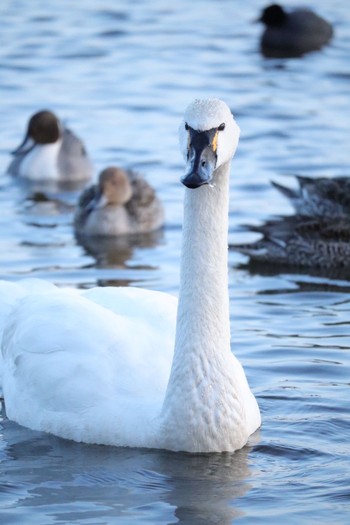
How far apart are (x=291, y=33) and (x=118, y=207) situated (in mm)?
11039

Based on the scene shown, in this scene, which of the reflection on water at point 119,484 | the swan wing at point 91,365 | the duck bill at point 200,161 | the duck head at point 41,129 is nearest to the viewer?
the duck bill at point 200,161

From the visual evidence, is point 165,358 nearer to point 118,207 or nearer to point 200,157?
point 200,157

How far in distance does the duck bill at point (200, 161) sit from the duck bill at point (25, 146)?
9.60 m

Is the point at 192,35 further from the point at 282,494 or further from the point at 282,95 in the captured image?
the point at 282,494

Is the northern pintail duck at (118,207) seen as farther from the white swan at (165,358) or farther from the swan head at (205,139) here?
the swan head at (205,139)

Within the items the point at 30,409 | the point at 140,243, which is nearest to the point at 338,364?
the point at 30,409

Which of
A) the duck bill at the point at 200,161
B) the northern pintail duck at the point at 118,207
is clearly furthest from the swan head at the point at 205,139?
the northern pintail duck at the point at 118,207

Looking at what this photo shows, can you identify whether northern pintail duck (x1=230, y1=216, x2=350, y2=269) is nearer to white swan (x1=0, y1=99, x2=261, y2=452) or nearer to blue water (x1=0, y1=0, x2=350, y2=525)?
blue water (x1=0, y1=0, x2=350, y2=525)

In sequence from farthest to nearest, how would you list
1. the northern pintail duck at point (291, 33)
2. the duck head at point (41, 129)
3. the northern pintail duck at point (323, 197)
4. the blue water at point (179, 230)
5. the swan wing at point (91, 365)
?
the northern pintail duck at point (291, 33) < the duck head at point (41, 129) < the northern pintail duck at point (323, 197) < the swan wing at point (91, 365) < the blue water at point (179, 230)

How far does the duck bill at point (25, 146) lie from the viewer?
16.1 metres

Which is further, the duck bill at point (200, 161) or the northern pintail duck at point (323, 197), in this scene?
the northern pintail duck at point (323, 197)

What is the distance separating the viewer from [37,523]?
656 centimetres

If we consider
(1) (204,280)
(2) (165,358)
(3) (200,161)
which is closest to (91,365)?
(2) (165,358)

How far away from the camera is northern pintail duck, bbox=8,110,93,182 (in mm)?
15938
